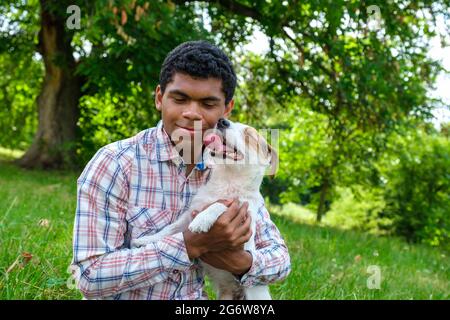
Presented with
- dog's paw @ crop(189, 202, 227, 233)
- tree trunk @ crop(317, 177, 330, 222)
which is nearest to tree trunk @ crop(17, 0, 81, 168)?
tree trunk @ crop(317, 177, 330, 222)

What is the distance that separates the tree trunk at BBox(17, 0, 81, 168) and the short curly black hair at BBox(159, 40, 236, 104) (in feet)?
35.5

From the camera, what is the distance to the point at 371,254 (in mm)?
6973

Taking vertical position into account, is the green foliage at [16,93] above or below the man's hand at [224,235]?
above

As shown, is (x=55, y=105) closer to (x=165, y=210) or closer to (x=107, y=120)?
(x=107, y=120)

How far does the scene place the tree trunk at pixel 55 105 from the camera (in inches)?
503

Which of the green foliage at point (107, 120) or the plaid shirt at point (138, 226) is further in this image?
the green foliage at point (107, 120)

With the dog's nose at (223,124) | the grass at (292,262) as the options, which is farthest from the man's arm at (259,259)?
the grass at (292,262)

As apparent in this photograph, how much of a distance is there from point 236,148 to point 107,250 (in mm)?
720

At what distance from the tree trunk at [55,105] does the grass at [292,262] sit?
14.0 ft

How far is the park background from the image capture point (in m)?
4.99

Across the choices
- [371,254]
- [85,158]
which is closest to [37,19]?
[85,158]

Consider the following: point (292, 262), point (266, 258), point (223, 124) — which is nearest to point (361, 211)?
point (292, 262)

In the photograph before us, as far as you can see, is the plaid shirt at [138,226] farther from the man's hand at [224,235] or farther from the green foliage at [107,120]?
the green foliage at [107,120]

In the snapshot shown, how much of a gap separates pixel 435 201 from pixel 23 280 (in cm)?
1565
